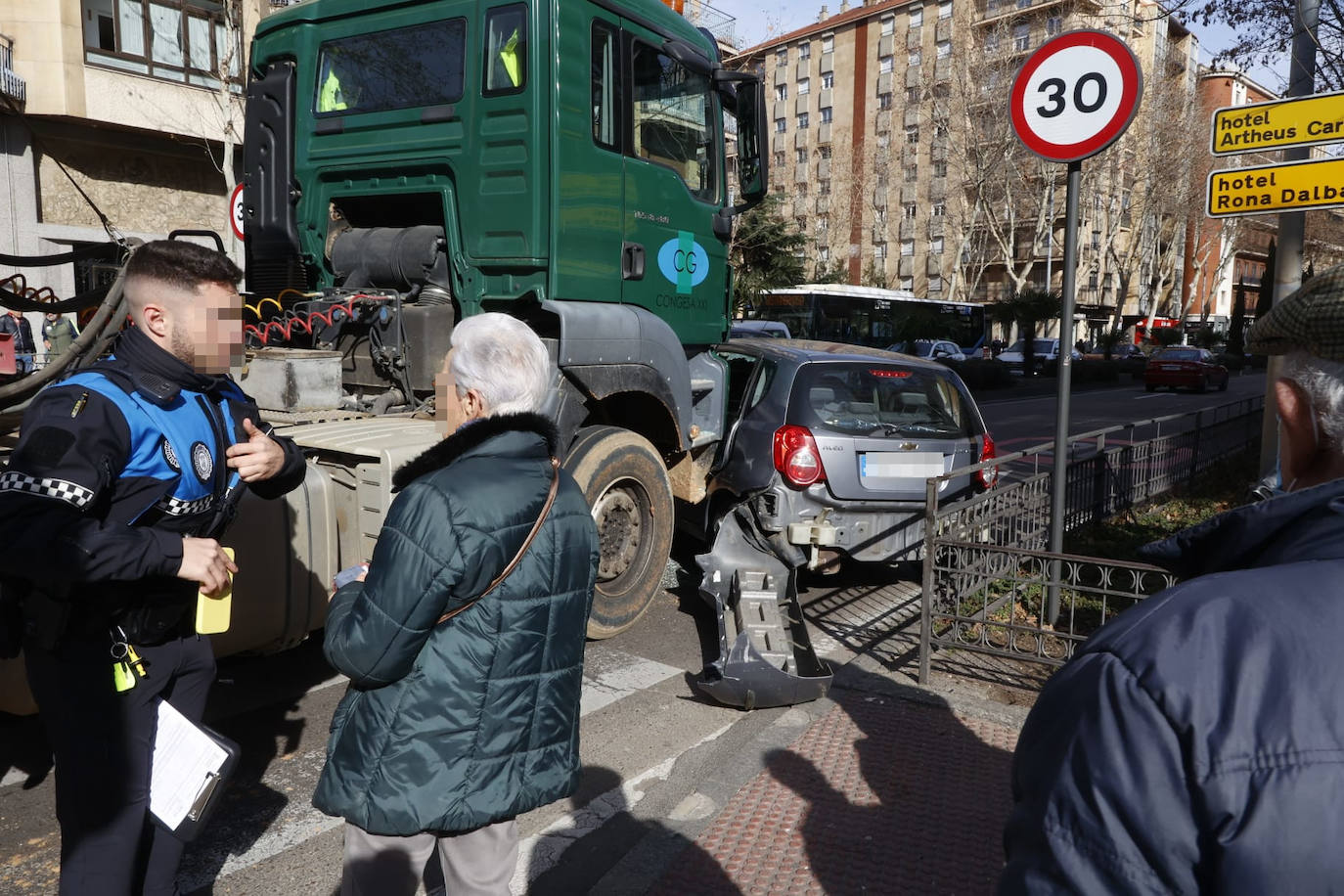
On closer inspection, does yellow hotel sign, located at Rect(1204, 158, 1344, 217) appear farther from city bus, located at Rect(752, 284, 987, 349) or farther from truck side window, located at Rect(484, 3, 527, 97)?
city bus, located at Rect(752, 284, 987, 349)

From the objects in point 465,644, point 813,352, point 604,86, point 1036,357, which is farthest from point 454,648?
point 1036,357

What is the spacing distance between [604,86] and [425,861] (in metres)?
4.28

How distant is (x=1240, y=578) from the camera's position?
1052 millimetres

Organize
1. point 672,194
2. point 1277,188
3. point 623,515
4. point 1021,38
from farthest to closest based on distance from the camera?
1. point 1021,38
2. point 672,194
3. point 1277,188
4. point 623,515

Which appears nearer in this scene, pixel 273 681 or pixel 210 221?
pixel 273 681

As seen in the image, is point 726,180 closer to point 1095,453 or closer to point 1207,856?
point 1095,453

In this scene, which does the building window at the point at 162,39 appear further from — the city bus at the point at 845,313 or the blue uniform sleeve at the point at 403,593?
the blue uniform sleeve at the point at 403,593

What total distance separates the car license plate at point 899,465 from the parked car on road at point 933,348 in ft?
78.2

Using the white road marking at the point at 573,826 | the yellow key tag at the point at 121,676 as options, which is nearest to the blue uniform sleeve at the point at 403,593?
the yellow key tag at the point at 121,676

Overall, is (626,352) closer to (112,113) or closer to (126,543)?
(126,543)

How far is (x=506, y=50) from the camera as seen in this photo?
16.6 ft

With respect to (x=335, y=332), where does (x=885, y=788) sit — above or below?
below

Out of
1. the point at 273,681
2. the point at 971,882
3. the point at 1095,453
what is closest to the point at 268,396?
the point at 273,681

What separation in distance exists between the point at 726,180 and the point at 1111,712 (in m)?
5.83
